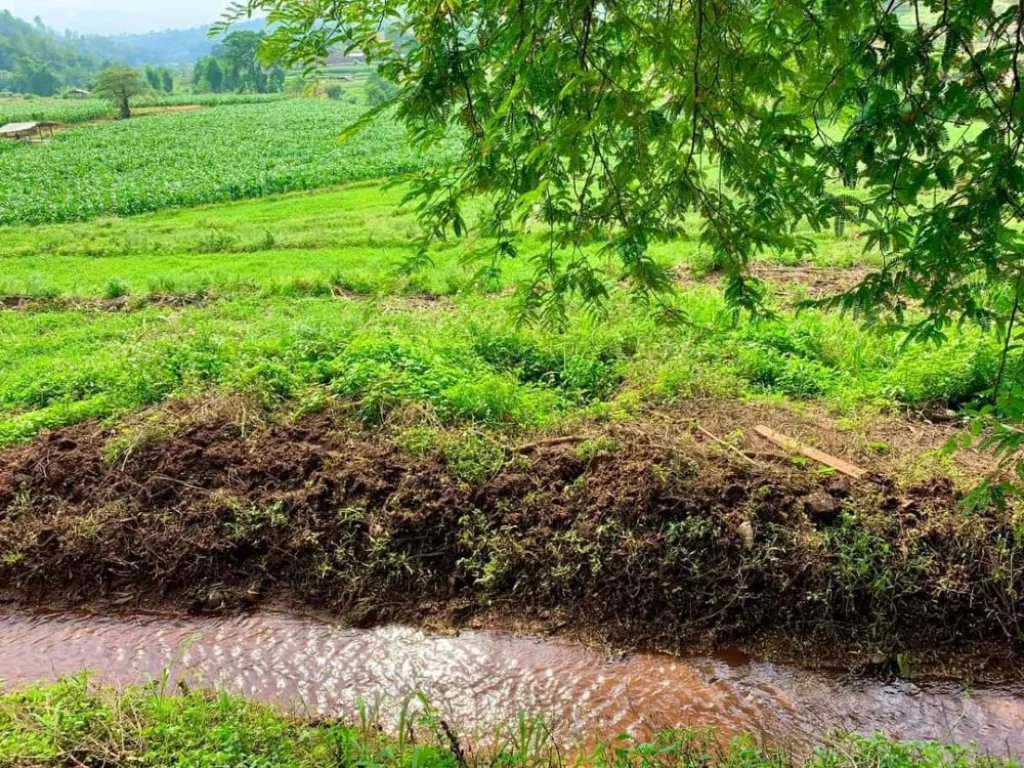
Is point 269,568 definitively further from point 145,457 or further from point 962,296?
point 962,296

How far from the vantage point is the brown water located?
13.3 feet

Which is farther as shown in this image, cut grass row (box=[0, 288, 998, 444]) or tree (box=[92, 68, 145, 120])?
tree (box=[92, 68, 145, 120])

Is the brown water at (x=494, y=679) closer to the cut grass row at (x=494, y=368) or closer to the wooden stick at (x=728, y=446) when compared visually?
the wooden stick at (x=728, y=446)

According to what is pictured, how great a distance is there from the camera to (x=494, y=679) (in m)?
4.45

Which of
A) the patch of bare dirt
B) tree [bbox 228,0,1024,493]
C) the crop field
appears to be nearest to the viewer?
tree [bbox 228,0,1024,493]

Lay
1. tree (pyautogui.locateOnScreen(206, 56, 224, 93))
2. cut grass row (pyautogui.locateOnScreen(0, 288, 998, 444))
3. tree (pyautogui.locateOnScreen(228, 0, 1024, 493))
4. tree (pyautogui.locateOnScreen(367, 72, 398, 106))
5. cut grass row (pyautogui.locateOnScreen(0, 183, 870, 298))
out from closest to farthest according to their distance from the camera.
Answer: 1. tree (pyautogui.locateOnScreen(228, 0, 1024, 493))
2. tree (pyautogui.locateOnScreen(367, 72, 398, 106))
3. cut grass row (pyautogui.locateOnScreen(0, 288, 998, 444))
4. cut grass row (pyautogui.locateOnScreen(0, 183, 870, 298))
5. tree (pyautogui.locateOnScreen(206, 56, 224, 93))

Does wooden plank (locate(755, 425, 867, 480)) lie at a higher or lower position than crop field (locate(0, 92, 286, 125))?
higher

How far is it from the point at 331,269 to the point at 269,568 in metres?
7.78

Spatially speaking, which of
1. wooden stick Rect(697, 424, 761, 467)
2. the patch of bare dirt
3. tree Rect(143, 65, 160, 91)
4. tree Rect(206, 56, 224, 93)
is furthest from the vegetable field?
tree Rect(143, 65, 160, 91)

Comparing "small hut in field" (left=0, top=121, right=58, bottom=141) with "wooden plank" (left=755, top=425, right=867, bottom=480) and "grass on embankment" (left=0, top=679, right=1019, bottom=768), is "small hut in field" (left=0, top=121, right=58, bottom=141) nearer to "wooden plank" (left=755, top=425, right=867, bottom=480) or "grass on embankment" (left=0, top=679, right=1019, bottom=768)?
"grass on embankment" (left=0, top=679, right=1019, bottom=768)

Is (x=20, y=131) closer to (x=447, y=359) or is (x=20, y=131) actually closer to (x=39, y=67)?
(x=447, y=359)

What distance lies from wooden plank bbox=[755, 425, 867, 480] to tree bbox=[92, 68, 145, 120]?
62508 mm

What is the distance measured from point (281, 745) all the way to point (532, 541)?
2.09 m

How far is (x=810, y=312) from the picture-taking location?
8.27 m
